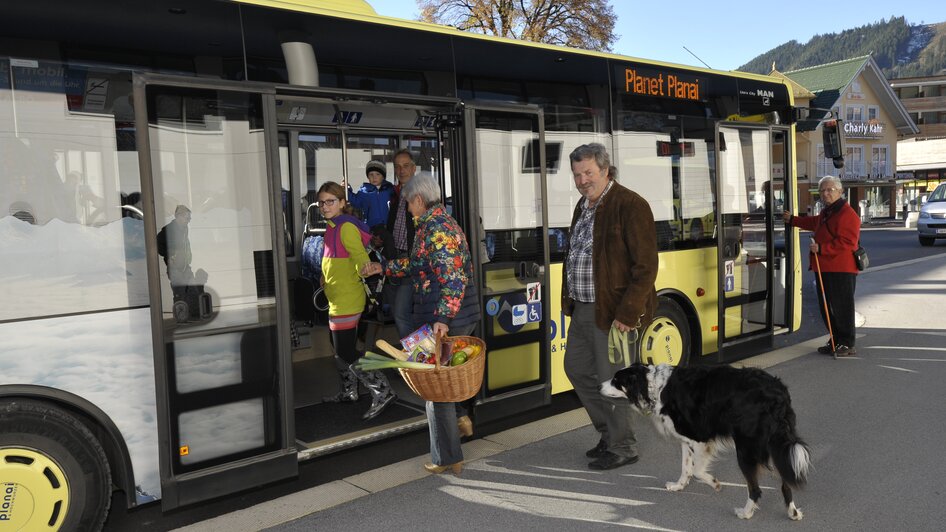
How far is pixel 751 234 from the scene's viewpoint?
23.5 feet

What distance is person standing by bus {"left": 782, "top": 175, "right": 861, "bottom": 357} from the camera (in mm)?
7559

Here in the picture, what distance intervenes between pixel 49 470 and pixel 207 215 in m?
1.45

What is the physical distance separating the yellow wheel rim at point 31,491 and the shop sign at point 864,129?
59.7m

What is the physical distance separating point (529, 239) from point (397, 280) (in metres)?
1.03

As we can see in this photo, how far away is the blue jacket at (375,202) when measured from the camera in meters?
7.54

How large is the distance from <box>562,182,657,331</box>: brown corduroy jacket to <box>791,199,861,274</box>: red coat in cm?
402

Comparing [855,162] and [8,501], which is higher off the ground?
[855,162]

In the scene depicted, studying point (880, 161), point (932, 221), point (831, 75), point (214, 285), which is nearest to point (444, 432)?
point (214, 285)

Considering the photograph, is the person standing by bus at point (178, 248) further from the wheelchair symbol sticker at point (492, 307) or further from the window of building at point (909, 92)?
the window of building at point (909, 92)

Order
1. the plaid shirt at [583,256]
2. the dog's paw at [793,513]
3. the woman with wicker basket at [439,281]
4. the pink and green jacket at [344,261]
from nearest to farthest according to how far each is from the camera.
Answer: the dog's paw at [793,513]
the woman with wicker basket at [439,281]
the plaid shirt at [583,256]
the pink and green jacket at [344,261]

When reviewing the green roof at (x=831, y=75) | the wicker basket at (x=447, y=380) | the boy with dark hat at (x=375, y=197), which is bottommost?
the wicker basket at (x=447, y=380)

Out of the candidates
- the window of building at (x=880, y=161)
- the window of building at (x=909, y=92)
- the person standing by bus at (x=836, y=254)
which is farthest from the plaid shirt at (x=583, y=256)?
the window of building at (x=909, y=92)

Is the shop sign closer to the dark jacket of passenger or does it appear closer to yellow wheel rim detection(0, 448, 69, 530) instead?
the dark jacket of passenger

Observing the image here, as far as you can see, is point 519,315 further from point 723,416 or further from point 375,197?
point 375,197
